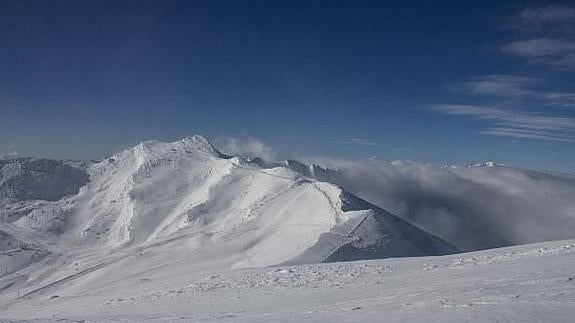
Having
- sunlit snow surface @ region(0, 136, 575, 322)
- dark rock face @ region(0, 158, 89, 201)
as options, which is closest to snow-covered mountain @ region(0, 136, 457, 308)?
dark rock face @ region(0, 158, 89, 201)

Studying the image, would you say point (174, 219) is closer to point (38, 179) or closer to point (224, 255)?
point (224, 255)

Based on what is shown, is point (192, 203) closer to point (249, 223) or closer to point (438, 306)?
point (249, 223)

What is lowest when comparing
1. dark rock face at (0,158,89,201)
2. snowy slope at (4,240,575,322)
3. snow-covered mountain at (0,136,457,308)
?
snowy slope at (4,240,575,322)

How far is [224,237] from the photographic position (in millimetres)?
81188

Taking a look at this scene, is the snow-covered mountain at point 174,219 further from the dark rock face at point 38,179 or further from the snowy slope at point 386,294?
the snowy slope at point 386,294

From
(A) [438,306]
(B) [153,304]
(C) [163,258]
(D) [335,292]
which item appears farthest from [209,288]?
(C) [163,258]

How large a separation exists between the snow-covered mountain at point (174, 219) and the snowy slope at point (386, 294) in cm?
2824

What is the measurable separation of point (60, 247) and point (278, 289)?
8266cm

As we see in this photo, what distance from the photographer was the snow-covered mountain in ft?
232

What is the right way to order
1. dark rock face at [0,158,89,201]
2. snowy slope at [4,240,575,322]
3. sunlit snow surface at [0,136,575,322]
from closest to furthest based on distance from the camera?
snowy slope at [4,240,575,322] → sunlit snow surface at [0,136,575,322] → dark rock face at [0,158,89,201]

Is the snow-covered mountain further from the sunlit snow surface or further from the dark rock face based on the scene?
the sunlit snow surface

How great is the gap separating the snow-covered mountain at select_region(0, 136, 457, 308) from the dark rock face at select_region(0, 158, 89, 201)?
0.25 metres

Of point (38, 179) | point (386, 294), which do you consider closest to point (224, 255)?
point (386, 294)

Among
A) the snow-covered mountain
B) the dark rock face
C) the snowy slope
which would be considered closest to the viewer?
the snowy slope
